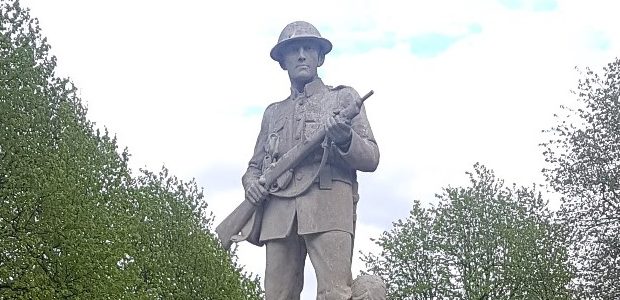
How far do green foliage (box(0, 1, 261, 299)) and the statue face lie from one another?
1194 centimetres

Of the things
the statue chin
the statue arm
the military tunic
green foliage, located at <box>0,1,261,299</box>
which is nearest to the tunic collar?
the military tunic

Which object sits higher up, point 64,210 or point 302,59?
point 64,210

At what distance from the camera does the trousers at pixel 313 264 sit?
21.3ft

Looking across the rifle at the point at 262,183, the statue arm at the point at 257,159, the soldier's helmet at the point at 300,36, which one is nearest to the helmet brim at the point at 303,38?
the soldier's helmet at the point at 300,36

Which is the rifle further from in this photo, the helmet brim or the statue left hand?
the helmet brim

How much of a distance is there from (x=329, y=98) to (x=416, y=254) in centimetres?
2267

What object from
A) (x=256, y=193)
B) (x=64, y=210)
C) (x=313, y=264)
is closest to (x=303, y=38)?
(x=256, y=193)

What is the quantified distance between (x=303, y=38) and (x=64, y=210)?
12663mm

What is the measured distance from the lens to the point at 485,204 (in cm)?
2959

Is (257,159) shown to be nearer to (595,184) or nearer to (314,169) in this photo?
(314,169)

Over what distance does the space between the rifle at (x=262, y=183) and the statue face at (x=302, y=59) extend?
2.16 feet

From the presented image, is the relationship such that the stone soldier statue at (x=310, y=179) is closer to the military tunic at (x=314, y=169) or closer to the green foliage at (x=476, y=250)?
the military tunic at (x=314, y=169)

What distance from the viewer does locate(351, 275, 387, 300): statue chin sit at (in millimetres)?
6277

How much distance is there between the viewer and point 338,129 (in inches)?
253
